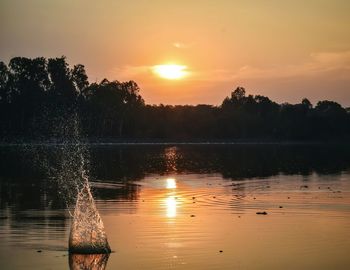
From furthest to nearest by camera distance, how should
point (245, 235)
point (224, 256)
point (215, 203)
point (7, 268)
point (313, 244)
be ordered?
1. point (215, 203)
2. point (245, 235)
3. point (313, 244)
4. point (224, 256)
5. point (7, 268)

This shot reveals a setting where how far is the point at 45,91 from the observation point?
161 meters

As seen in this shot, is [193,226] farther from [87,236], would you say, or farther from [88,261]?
[88,261]

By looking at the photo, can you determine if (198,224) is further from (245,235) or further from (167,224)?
(245,235)

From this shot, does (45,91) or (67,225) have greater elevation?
(45,91)

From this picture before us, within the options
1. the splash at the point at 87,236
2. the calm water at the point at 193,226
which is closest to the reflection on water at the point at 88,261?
the calm water at the point at 193,226

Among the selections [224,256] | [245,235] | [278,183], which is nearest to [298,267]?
[224,256]

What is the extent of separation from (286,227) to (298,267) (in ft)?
20.9

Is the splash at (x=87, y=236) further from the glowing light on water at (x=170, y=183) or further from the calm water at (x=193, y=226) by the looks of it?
the glowing light on water at (x=170, y=183)

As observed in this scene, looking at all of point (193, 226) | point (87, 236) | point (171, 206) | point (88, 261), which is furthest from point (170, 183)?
point (88, 261)

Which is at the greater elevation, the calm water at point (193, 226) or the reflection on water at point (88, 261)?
the calm water at point (193, 226)

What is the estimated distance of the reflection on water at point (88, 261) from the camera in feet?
58.5

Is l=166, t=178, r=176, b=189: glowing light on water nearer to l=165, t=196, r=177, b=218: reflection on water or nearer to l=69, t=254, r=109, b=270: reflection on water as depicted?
l=165, t=196, r=177, b=218: reflection on water

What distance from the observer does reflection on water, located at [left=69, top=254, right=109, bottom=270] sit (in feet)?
58.5

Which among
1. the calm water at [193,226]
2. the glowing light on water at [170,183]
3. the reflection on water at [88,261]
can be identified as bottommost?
the reflection on water at [88,261]
